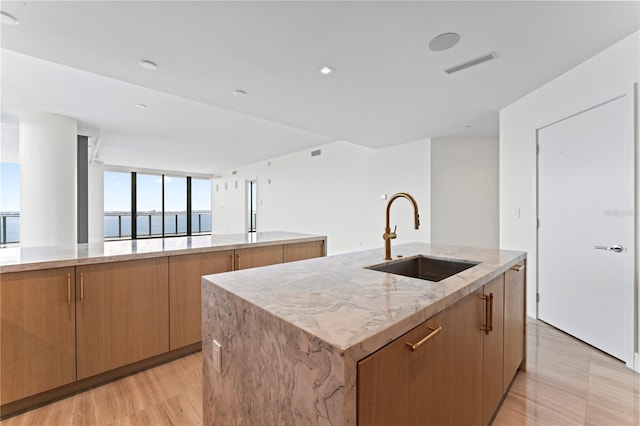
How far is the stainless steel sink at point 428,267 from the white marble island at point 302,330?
32 centimetres

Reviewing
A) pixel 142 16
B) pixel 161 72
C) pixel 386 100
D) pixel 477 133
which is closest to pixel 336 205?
pixel 477 133

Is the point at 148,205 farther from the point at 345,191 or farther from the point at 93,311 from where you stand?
the point at 93,311

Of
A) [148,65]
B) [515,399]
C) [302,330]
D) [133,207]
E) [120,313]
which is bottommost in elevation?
[515,399]

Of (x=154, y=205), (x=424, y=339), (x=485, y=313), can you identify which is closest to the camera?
(x=424, y=339)

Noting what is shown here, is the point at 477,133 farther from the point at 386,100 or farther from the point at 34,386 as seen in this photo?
the point at 34,386

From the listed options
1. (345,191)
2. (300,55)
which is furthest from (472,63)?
(345,191)

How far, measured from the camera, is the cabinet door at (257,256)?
8.42 feet

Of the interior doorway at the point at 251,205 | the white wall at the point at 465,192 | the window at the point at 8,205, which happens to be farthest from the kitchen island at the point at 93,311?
the interior doorway at the point at 251,205

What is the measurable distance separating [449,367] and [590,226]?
8.07ft

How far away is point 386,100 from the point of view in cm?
332

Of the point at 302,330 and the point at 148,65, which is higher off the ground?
the point at 148,65

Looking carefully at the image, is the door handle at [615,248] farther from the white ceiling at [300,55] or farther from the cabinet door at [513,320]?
the white ceiling at [300,55]

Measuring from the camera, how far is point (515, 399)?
1790 mm

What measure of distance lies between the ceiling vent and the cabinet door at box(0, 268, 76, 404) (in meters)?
3.29
